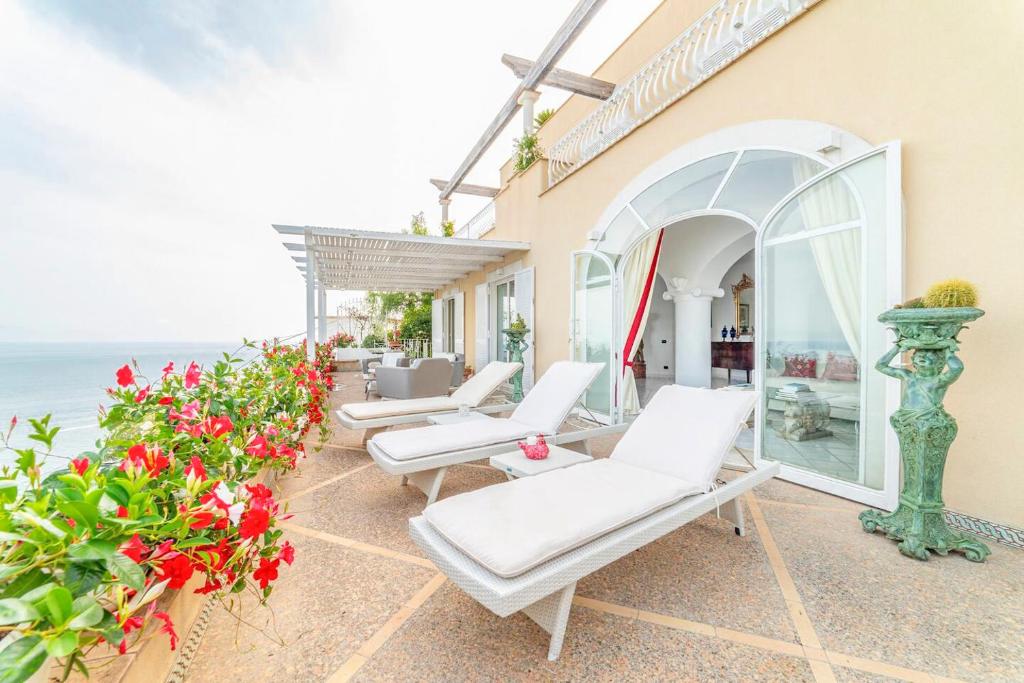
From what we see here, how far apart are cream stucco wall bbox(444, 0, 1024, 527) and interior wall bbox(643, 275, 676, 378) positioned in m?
7.07

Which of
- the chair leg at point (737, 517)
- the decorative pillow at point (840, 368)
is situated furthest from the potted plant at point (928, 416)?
the chair leg at point (737, 517)

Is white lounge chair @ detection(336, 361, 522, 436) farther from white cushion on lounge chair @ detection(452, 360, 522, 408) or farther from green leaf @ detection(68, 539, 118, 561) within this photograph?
green leaf @ detection(68, 539, 118, 561)

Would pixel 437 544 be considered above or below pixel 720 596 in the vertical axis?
above

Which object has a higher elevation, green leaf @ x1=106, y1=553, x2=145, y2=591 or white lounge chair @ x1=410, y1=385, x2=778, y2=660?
green leaf @ x1=106, y1=553, x2=145, y2=591

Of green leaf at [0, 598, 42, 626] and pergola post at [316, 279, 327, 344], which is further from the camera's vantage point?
pergola post at [316, 279, 327, 344]

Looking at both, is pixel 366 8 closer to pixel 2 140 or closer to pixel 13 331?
pixel 2 140

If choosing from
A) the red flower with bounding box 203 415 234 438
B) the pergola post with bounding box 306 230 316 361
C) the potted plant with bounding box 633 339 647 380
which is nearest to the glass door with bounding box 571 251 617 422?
the potted plant with bounding box 633 339 647 380

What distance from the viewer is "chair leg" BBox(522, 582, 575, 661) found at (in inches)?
65.4

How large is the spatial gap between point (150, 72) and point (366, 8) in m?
3.02

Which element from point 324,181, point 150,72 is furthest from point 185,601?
point 324,181

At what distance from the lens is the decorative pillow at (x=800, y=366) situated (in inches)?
140

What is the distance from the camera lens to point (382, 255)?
888 cm

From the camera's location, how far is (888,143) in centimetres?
296

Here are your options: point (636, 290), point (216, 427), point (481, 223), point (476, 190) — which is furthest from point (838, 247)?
point (476, 190)
